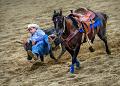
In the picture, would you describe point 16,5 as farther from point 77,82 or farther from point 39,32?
point 77,82

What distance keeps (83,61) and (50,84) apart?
5.46 ft

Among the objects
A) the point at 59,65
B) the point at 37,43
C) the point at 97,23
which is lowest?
the point at 59,65

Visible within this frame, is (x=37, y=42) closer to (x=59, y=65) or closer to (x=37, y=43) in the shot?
(x=37, y=43)

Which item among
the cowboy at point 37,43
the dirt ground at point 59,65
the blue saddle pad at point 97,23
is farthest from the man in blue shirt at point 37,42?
the blue saddle pad at point 97,23

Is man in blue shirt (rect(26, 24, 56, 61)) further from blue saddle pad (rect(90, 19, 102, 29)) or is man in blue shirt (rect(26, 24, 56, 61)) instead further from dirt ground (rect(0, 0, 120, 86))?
blue saddle pad (rect(90, 19, 102, 29))

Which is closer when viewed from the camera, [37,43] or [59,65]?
[59,65]

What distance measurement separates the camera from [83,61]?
29.7 feet

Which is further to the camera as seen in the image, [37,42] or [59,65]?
[37,42]

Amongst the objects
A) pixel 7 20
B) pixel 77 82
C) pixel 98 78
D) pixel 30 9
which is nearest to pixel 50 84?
pixel 77 82

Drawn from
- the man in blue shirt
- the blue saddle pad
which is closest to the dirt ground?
the man in blue shirt

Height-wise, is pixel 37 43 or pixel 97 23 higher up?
pixel 97 23

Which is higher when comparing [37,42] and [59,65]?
[37,42]

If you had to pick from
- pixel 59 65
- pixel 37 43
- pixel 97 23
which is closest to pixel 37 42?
pixel 37 43

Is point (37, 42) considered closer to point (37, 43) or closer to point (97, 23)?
point (37, 43)
